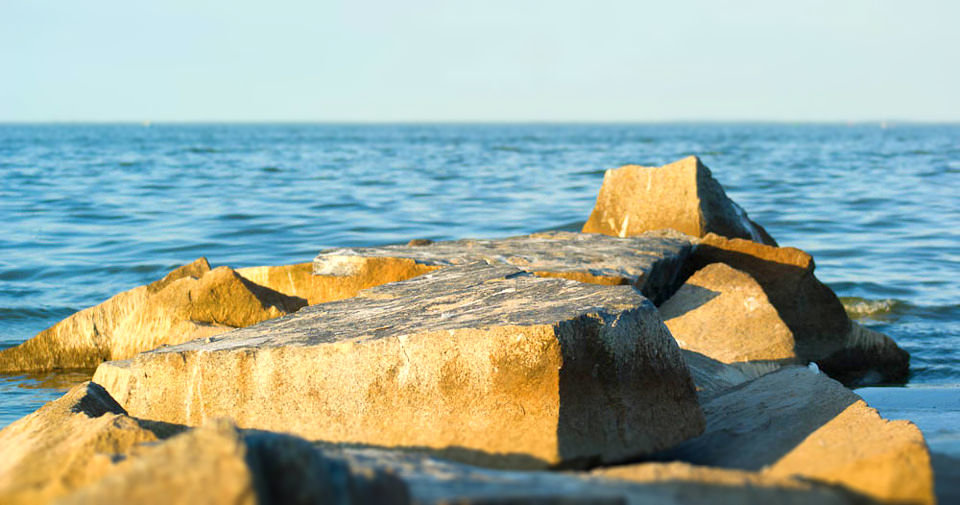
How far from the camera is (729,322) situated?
5402 millimetres

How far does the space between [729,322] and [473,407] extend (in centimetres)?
275

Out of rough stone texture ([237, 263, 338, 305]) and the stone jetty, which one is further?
rough stone texture ([237, 263, 338, 305])

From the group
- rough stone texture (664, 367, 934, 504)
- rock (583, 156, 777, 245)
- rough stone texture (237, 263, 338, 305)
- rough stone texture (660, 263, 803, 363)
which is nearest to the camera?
rough stone texture (664, 367, 934, 504)

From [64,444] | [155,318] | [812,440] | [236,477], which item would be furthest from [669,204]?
[236,477]

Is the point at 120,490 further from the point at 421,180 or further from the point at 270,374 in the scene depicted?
the point at 421,180

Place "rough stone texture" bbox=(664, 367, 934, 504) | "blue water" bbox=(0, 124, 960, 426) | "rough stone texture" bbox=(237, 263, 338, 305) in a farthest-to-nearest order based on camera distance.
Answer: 1. "blue water" bbox=(0, 124, 960, 426)
2. "rough stone texture" bbox=(237, 263, 338, 305)
3. "rough stone texture" bbox=(664, 367, 934, 504)

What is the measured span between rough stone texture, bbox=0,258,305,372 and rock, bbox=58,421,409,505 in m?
3.66

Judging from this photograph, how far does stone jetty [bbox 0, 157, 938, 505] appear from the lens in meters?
1.97

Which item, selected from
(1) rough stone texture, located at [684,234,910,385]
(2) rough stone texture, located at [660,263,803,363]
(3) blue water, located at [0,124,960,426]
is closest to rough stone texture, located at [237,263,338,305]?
(3) blue water, located at [0,124,960,426]

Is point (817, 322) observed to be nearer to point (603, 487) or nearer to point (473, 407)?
point (473, 407)

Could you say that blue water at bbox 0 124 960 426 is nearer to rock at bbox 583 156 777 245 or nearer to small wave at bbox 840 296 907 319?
small wave at bbox 840 296 907 319

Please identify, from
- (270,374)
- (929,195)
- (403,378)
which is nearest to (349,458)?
(403,378)

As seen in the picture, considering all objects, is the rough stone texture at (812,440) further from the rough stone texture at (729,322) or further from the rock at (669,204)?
the rock at (669,204)

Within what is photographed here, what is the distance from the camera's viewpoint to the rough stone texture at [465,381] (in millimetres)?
3070
